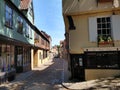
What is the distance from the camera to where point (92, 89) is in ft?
42.2

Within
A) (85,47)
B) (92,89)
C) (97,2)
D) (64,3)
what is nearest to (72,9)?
(64,3)

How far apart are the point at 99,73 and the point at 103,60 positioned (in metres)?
1.01

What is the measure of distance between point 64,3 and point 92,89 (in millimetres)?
7614

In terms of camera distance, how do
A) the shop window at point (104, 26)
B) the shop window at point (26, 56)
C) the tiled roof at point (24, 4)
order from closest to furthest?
the shop window at point (104, 26), the shop window at point (26, 56), the tiled roof at point (24, 4)

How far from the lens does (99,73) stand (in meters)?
16.0

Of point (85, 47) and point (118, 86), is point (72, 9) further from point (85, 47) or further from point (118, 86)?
point (118, 86)

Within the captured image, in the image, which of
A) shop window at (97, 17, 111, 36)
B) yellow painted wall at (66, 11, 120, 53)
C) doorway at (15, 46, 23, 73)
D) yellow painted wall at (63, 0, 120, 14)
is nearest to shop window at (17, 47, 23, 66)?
doorway at (15, 46, 23, 73)

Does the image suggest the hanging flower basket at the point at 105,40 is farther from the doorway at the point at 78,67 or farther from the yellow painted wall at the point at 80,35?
the doorway at the point at 78,67

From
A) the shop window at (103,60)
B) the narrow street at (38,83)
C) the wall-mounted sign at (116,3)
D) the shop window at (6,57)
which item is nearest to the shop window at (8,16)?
the shop window at (6,57)

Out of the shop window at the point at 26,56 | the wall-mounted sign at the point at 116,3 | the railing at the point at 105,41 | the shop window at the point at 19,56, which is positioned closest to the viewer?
the wall-mounted sign at the point at 116,3

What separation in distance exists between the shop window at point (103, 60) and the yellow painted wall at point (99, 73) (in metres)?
0.29

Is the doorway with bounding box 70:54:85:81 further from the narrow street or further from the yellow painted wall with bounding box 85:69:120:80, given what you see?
the narrow street

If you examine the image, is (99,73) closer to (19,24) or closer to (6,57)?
(6,57)

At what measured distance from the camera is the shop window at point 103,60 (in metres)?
15.9
